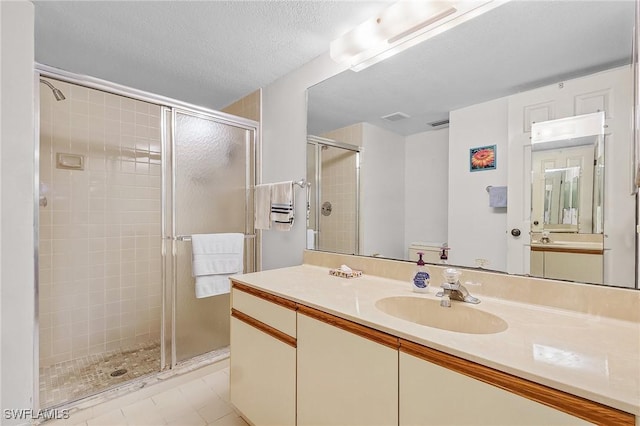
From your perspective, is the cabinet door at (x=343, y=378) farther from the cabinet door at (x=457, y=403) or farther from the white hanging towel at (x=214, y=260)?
the white hanging towel at (x=214, y=260)

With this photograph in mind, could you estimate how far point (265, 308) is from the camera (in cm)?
137

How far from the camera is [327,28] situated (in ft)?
5.51

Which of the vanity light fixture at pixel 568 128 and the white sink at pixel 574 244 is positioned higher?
the vanity light fixture at pixel 568 128

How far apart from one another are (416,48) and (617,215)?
43.3 inches

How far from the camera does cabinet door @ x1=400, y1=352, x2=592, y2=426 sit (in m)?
0.63

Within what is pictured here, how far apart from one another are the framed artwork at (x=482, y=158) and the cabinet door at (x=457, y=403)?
88 centimetres

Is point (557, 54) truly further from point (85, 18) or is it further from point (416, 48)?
point (85, 18)

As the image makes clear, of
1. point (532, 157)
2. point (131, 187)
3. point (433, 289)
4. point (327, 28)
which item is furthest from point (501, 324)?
point (131, 187)

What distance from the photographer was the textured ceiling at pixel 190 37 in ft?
5.00

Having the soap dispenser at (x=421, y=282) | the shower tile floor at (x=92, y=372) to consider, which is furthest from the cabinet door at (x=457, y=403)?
the shower tile floor at (x=92, y=372)

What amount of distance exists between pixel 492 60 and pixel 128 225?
277cm

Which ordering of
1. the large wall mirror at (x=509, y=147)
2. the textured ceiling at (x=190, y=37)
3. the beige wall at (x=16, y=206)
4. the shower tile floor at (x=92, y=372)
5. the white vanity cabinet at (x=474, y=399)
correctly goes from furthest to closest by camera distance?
the shower tile floor at (x=92, y=372) → the textured ceiling at (x=190, y=37) → the beige wall at (x=16, y=206) → the large wall mirror at (x=509, y=147) → the white vanity cabinet at (x=474, y=399)

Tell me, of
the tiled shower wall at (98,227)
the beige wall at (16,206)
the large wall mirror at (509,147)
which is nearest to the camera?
the large wall mirror at (509,147)

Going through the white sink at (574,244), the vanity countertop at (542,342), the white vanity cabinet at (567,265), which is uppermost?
the white sink at (574,244)
